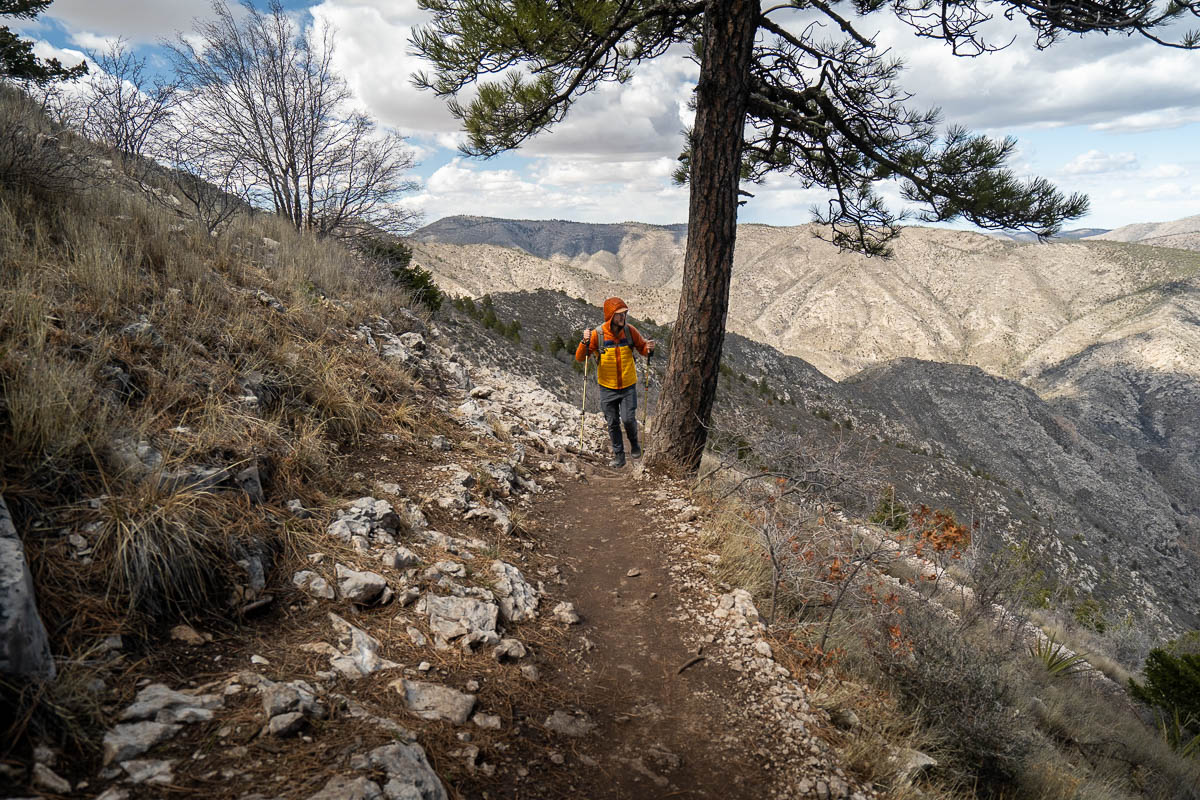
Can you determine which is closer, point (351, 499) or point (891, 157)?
point (351, 499)

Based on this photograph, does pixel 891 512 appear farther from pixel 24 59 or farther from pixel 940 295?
pixel 940 295

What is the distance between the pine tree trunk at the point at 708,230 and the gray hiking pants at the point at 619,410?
87cm

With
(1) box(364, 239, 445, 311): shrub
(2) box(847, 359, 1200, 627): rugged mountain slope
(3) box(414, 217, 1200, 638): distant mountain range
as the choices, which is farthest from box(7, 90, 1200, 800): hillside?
(2) box(847, 359, 1200, 627): rugged mountain slope

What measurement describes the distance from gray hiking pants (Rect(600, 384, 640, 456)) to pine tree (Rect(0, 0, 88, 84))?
36.0ft

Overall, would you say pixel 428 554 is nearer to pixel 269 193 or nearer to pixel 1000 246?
pixel 269 193

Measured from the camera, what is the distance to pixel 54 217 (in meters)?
4.61

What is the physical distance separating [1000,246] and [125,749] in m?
162

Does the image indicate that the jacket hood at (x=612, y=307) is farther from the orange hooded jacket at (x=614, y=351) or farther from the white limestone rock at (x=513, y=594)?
the white limestone rock at (x=513, y=594)

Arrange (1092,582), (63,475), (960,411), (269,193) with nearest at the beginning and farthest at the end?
(63,475)
(269,193)
(1092,582)
(960,411)

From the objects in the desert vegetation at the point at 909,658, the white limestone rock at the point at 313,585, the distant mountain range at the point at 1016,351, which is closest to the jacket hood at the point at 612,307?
the desert vegetation at the point at 909,658

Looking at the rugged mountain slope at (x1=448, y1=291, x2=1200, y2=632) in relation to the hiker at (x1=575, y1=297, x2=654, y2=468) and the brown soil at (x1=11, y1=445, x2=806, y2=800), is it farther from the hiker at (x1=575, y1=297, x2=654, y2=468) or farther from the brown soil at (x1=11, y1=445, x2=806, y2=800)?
the brown soil at (x1=11, y1=445, x2=806, y2=800)

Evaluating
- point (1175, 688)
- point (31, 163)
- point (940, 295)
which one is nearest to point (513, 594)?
point (31, 163)

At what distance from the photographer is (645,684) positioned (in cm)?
304

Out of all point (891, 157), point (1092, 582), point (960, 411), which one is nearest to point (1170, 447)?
point (960, 411)
